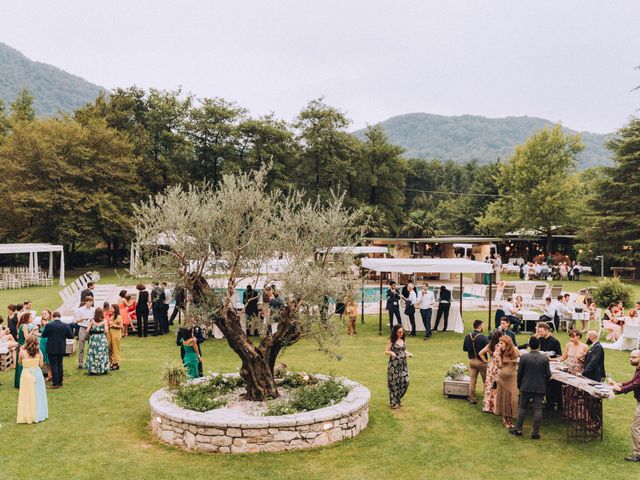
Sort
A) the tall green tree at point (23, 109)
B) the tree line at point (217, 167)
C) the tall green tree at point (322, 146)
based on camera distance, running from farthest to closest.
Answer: the tall green tree at point (322, 146)
the tall green tree at point (23, 109)
the tree line at point (217, 167)

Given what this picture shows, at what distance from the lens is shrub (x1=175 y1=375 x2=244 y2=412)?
8305 millimetres

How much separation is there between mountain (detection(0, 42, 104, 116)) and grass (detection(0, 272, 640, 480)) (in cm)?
15107

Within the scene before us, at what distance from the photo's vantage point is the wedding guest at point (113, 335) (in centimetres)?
1224

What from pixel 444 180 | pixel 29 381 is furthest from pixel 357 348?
pixel 444 180

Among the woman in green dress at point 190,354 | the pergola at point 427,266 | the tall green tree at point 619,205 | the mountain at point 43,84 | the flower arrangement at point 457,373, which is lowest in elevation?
the flower arrangement at point 457,373

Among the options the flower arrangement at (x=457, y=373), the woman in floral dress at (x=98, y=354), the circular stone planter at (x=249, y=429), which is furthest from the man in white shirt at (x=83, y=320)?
Result: the flower arrangement at (x=457, y=373)

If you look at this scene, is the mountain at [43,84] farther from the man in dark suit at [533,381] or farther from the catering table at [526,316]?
the man in dark suit at [533,381]

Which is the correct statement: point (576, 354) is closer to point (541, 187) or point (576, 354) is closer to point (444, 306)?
point (444, 306)

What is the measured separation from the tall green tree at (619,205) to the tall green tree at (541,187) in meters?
5.60

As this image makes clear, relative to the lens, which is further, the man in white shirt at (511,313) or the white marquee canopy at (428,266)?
the white marquee canopy at (428,266)

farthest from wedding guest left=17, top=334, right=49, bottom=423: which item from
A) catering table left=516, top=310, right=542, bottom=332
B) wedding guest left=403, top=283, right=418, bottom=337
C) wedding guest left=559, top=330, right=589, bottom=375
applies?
catering table left=516, top=310, right=542, bottom=332

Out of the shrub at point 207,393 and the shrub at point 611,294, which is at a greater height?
the shrub at point 611,294

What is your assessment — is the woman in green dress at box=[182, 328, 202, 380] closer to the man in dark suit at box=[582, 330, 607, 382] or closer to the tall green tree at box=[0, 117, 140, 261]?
the man in dark suit at box=[582, 330, 607, 382]

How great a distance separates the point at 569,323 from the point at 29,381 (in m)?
15.7
